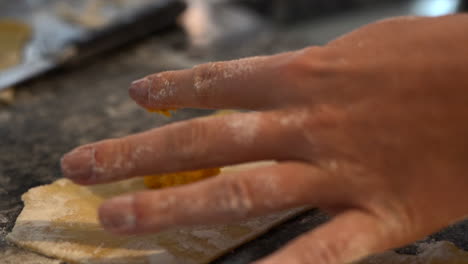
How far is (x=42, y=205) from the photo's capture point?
1.15 meters

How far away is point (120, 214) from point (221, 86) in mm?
314

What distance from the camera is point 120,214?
2.67 feet

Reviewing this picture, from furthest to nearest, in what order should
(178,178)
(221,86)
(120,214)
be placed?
(178,178) < (221,86) < (120,214)

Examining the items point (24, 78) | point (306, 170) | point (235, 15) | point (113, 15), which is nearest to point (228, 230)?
point (306, 170)

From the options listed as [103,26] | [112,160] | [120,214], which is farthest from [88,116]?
[120,214]

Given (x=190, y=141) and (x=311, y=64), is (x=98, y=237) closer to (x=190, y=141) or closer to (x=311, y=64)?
(x=190, y=141)

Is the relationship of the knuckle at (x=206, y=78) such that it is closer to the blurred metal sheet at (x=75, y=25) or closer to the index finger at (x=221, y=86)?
the index finger at (x=221, y=86)

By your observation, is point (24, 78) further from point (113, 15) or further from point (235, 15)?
point (235, 15)

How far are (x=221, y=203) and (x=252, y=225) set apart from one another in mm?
293

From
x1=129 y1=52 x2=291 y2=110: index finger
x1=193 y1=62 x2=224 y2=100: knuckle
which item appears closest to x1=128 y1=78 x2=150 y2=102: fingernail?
x1=129 y1=52 x2=291 y2=110: index finger

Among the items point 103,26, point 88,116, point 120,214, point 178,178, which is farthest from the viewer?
point 103,26

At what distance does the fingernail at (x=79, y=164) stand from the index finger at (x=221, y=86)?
0.20m

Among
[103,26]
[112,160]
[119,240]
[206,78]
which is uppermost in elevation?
[103,26]

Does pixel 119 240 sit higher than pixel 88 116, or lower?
lower
